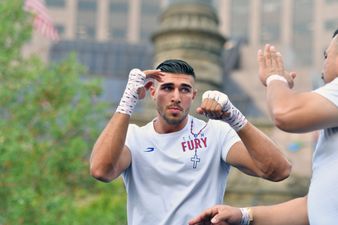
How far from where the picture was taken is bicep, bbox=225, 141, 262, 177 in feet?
16.9

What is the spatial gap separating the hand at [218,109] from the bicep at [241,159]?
0.25 meters

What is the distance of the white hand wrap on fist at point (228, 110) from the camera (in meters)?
4.88

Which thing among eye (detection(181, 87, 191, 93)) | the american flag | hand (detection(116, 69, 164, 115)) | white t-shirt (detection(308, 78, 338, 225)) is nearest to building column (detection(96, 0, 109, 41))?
the american flag

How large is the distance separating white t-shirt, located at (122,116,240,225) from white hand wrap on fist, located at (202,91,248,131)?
0.97 feet

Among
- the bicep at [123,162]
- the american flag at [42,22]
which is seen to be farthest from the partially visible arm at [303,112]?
the american flag at [42,22]

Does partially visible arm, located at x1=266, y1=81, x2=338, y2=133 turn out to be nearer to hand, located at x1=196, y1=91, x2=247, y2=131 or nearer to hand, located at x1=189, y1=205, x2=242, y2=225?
hand, located at x1=196, y1=91, x2=247, y2=131

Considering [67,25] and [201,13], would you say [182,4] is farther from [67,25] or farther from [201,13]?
[67,25]

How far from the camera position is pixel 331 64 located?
4.51 m

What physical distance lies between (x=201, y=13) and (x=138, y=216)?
61.4 ft

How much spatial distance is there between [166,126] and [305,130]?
1494mm

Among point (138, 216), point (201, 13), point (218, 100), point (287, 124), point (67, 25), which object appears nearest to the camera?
point (287, 124)

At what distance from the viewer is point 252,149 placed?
5062mm

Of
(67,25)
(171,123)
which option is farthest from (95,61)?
(171,123)

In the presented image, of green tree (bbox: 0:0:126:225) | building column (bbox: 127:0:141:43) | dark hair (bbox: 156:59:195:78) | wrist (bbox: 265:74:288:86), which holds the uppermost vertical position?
building column (bbox: 127:0:141:43)
